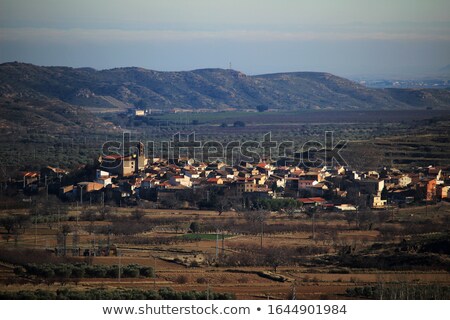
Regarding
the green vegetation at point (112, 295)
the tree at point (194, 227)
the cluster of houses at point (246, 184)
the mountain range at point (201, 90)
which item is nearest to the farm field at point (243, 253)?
the tree at point (194, 227)

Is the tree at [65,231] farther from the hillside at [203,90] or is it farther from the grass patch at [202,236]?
the hillside at [203,90]

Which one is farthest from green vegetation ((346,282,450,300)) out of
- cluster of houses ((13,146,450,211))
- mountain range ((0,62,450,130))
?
mountain range ((0,62,450,130))

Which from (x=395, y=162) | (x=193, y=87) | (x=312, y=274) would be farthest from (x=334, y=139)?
(x=193, y=87)

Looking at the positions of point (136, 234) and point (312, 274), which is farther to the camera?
point (136, 234)

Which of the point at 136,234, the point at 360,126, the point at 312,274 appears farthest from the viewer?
the point at 360,126

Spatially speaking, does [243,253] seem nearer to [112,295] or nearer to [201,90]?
[112,295]

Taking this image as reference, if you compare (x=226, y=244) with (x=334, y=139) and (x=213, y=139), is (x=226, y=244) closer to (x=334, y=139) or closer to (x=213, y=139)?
(x=334, y=139)

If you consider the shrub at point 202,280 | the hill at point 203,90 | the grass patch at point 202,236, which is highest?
the hill at point 203,90
